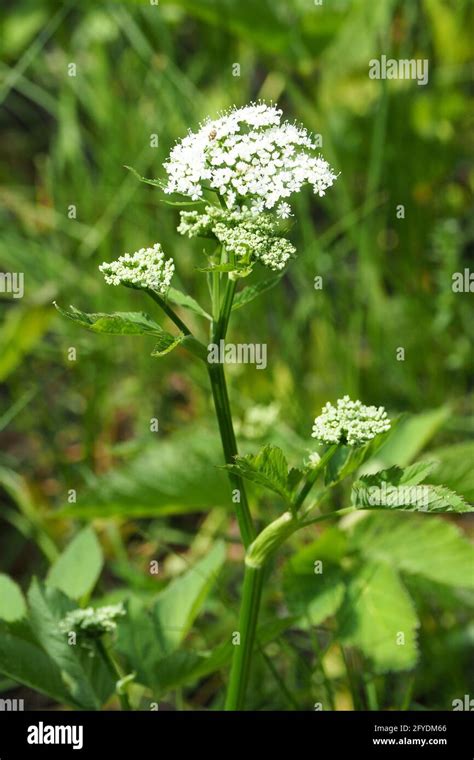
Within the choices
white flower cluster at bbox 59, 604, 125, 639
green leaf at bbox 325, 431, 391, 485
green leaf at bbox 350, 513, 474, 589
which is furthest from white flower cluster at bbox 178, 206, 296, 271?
green leaf at bbox 350, 513, 474, 589

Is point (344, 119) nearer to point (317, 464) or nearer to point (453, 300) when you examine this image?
point (453, 300)

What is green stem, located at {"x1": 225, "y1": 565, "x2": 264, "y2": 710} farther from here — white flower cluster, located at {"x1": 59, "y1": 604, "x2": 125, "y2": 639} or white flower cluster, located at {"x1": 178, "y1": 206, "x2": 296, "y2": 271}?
white flower cluster, located at {"x1": 178, "y1": 206, "x2": 296, "y2": 271}

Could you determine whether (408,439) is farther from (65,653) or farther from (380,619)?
(65,653)

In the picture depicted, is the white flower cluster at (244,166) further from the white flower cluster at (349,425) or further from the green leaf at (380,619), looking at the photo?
the green leaf at (380,619)

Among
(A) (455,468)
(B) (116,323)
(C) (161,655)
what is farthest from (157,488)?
(B) (116,323)

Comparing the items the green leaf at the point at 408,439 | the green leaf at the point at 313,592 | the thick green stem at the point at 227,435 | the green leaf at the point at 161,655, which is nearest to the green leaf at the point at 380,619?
the green leaf at the point at 313,592

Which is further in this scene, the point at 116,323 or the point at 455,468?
the point at 455,468
